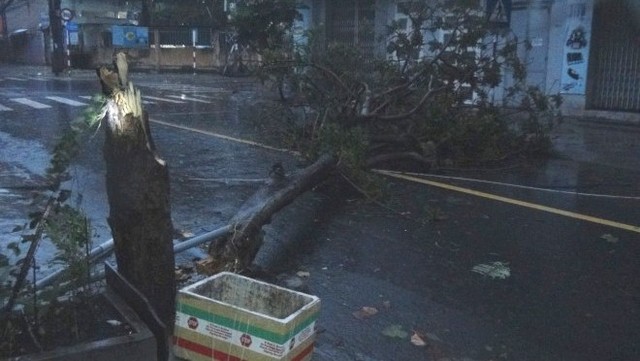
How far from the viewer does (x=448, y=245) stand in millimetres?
5617

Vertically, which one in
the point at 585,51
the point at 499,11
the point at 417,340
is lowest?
the point at 417,340

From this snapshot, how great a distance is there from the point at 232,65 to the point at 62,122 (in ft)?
64.3

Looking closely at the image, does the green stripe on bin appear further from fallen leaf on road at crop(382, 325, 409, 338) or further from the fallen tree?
the fallen tree

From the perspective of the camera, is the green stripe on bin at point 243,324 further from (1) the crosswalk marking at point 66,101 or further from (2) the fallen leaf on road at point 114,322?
(1) the crosswalk marking at point 66,101

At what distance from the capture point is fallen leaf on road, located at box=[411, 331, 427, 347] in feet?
12.5

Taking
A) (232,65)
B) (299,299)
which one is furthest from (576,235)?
(232,65)

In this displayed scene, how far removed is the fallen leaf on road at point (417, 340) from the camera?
12.5 feet

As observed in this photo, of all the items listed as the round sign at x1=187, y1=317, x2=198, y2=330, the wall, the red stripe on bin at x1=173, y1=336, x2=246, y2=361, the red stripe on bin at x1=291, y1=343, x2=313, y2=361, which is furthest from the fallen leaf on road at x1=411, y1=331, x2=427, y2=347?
the wall

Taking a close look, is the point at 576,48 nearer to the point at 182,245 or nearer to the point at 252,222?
the point at 252,222

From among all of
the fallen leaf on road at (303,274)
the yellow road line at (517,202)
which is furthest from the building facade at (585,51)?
the fallen leaf on road at (303,274)

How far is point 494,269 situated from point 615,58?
12.2 m

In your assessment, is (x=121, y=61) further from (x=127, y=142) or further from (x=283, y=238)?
(x=283, y=238)

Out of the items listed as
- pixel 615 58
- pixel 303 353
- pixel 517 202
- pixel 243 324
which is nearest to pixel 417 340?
pixel 303 353

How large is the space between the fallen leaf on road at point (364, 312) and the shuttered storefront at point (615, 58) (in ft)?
42.4
